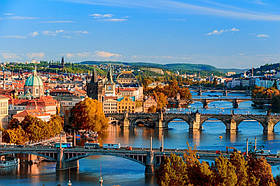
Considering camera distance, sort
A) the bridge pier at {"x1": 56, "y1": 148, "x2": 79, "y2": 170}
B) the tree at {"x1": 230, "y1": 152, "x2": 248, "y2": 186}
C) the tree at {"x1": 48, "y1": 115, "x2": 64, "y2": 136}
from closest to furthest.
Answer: the tree at {"x1": 230, "y1": 152, "x2": 248, "y2": 186} < the bridge pier at {"x1": 56, "y1": 148, "x2": 79, "y2": 170} < the tree at {"x1": 48, "y1": 115, "x2": 64, "y2": 136}

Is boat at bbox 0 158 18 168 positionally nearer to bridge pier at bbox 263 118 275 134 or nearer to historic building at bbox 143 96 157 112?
bridge pier at bbox 263 118 275 134

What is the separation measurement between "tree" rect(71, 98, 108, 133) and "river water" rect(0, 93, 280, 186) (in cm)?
103

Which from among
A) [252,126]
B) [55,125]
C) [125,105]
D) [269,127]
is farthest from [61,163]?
[125,105]

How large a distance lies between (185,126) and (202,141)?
13.0 metres

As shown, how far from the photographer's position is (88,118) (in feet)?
174

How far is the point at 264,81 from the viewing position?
13725cm

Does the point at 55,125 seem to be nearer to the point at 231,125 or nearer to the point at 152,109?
the point at 231,125

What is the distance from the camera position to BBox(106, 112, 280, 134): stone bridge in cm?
5456

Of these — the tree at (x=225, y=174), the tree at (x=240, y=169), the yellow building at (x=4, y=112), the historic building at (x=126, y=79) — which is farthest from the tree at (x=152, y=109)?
the tree at (x=225, y=174)

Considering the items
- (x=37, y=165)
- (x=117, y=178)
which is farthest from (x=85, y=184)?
(x=37, y=165)

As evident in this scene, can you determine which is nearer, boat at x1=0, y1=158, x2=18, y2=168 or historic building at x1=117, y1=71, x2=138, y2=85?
boat at x1=0, y1=158, x2=18, y2=168

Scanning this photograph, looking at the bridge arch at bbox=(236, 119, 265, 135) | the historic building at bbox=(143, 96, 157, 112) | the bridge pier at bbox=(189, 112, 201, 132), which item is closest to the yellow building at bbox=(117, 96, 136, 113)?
the historic building at bbox=(143, 96, 157, 112)

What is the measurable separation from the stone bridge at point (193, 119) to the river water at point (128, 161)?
705 millimetres

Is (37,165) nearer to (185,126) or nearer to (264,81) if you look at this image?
(185,126)
